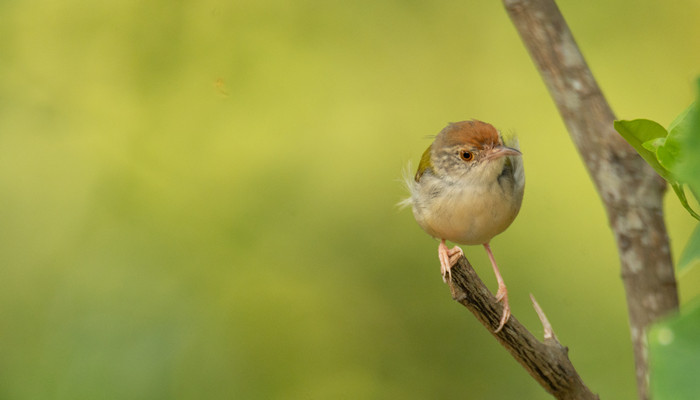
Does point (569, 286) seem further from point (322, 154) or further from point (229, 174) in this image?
point (229, 174)

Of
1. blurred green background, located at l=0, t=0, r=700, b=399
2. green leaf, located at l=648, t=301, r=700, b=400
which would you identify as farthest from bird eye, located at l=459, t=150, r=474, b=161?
green leaf, located at l=648, t=301, r=700, b=400

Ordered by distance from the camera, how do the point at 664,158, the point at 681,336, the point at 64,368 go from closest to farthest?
the point at 681,336
the point at 664,158
the point at 64,368

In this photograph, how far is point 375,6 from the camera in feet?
14.8

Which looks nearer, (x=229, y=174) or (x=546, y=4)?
(x=546, y=4)

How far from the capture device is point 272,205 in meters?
4.25

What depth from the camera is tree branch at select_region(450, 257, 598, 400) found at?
187 cm

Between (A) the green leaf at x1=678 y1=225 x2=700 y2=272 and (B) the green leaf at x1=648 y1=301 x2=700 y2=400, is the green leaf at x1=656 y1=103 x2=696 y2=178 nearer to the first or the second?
(A) the green leaf at x1=678 y1=225 x2=700 y2=272

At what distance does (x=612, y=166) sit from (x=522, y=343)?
53 centimetres

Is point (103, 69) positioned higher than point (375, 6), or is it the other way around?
point (103, 69)

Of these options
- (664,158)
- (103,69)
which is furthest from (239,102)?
(664,158)

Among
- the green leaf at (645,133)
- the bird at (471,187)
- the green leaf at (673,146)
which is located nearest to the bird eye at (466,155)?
the bird at (471,187)

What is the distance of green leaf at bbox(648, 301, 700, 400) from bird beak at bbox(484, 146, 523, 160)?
1765 millimetres

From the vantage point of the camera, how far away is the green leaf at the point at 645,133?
0.91m

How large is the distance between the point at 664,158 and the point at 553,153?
3.37m
